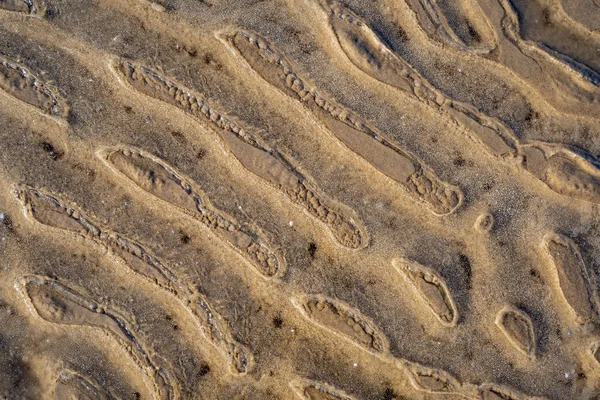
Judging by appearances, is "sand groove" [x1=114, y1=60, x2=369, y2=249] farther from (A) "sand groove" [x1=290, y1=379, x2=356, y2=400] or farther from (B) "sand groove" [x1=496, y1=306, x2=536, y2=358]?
(B) "sand groove" [x1=496, y1=306, x2=536, y2=358]

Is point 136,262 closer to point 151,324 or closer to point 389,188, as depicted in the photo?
point 151,324

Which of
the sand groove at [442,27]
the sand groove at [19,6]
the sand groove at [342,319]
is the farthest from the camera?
the sand groove at [442,27]

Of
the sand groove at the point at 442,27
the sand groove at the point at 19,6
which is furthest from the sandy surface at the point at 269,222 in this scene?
the sand groove at the point at 442,27

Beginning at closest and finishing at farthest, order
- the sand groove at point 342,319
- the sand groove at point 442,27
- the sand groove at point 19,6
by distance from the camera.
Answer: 1. the sand groove at point 342,319
2. the sand groove at point 19,6
3. the sand groove at point 442,27

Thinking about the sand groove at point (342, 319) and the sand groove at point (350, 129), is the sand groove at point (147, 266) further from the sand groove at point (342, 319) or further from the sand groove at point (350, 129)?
the sand groove at point (350, 129)

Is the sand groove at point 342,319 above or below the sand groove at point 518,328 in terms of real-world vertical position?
below

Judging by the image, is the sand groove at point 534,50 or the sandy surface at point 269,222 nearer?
the sandy surface at point 269,222
